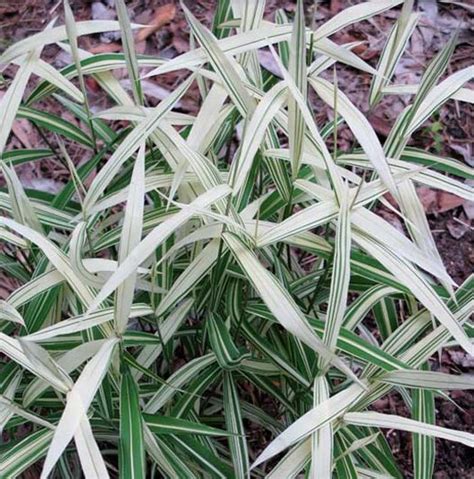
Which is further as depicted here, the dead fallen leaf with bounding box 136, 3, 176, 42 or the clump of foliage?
the dead fallen leaf with bounding box 136, 3, 176, 42

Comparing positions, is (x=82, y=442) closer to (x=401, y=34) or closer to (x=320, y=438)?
(x=320, y=438)

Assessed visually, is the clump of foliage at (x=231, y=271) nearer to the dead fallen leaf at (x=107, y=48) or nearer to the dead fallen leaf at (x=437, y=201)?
the dead fallen leaf at (x=437, y=201)

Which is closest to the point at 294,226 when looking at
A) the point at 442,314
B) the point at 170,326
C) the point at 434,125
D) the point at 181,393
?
the point at 442,314

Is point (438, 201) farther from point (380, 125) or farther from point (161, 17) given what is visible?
point (161, 17)

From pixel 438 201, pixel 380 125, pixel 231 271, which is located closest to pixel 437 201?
pixel 438 201

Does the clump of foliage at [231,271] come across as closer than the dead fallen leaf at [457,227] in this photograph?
Yes

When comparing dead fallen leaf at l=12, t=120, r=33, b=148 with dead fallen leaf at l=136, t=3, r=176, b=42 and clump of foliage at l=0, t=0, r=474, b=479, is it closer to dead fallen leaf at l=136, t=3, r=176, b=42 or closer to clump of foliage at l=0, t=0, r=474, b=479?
dead fallen leaf at l=136, t=3, r=176, b=42

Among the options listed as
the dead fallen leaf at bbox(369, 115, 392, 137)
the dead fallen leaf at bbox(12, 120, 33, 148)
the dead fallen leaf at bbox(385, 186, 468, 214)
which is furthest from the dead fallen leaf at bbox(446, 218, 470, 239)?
the dead fallen leaf at bbox(12, 120, 33, 148)

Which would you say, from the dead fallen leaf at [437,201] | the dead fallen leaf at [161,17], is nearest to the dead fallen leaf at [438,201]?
the dead fallen leaf at [437,201]
